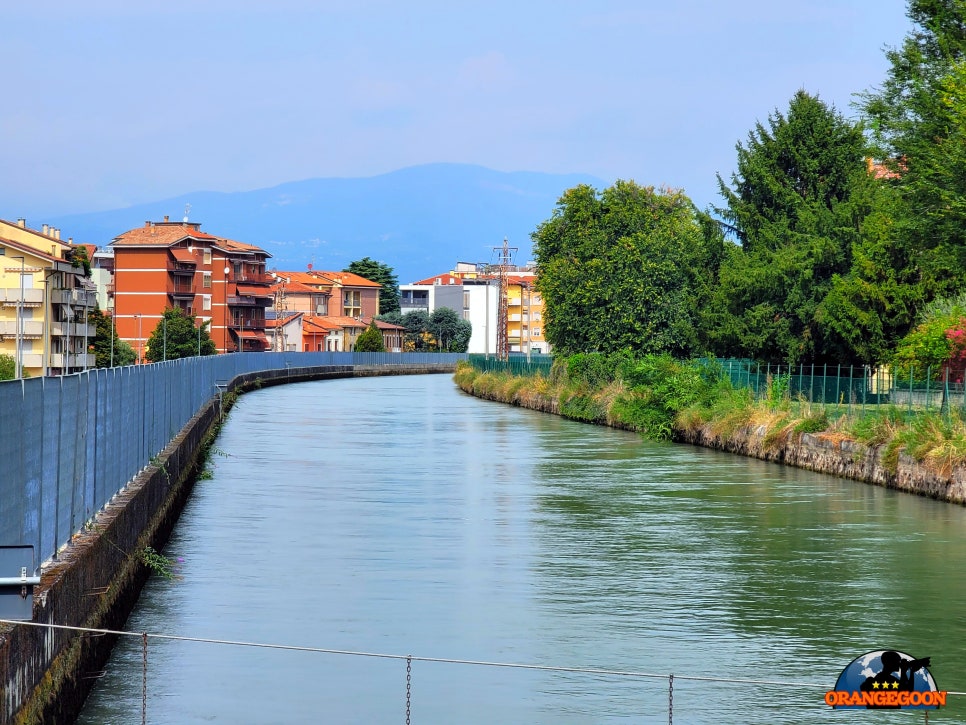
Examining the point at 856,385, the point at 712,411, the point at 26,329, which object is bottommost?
the point at 712,411

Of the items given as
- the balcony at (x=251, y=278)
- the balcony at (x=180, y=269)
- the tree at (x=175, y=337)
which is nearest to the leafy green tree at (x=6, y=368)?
the tree at (x=175, y=337)

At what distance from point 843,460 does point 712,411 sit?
11.0m

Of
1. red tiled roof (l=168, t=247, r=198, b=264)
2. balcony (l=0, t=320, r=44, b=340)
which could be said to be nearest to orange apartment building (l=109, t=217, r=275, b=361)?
red tiled roof (l=168, t=247, r=198, b=264)

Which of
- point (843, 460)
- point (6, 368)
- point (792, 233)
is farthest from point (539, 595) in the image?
point (6, 368)

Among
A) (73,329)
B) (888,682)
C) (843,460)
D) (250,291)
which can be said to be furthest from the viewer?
(250,291)

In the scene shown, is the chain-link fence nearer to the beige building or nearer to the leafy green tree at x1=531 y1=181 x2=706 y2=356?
the leafy green tree at x1=531 y1=181 x2=706 y2=356

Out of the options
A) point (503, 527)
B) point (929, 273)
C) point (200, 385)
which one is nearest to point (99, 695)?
point (503, 527)

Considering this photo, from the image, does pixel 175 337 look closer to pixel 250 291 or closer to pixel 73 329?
pixel 73 329

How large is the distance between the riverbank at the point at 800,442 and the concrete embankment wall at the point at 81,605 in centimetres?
1567

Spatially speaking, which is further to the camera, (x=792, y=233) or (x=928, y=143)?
A: (x=792, y=233)

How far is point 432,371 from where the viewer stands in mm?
167750

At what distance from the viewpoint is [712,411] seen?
48.7 metres

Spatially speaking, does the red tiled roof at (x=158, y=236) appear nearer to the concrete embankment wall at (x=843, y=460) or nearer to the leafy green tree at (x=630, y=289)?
the leafy green tree at (x=630, y=289)

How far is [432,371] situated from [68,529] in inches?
6009
